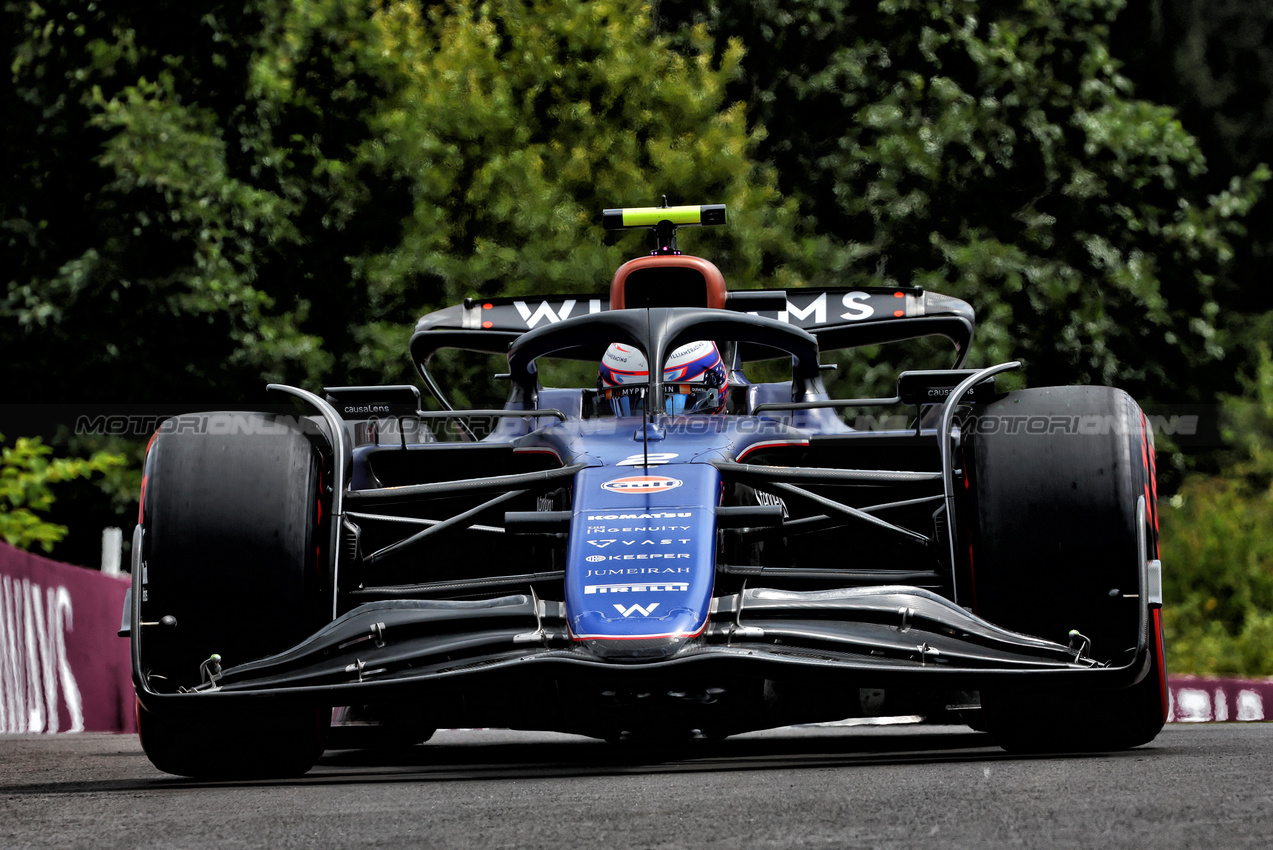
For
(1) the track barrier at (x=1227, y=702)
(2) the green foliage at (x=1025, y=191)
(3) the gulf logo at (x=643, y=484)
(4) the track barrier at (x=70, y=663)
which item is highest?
(2) the green foliage at (x=1025, y=191)

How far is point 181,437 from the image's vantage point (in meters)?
5.78

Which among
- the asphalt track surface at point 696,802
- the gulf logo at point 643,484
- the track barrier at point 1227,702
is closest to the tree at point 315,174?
the track barrier at point 1227,702

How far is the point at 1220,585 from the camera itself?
54.9ft

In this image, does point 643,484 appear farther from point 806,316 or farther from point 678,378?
point 806,316

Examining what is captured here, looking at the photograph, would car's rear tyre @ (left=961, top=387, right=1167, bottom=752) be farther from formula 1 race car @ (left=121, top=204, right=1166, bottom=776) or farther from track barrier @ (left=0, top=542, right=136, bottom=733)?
track barrier @ (left=0, top=542, right=136, bottom=733)

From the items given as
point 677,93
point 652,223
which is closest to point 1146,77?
point 677,93

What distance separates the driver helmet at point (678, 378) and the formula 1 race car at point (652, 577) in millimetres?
562

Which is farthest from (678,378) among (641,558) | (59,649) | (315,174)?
(315,174)

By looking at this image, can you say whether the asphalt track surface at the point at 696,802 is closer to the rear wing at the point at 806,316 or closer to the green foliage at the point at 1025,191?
the rear wing at the point at 806,316

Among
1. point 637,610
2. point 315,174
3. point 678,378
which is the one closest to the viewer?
point 637,610

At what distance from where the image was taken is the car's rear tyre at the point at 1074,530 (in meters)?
5.49

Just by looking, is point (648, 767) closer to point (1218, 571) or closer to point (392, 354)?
point (1218, 571)

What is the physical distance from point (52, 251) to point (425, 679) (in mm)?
15348

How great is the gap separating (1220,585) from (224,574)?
13.0 meters
